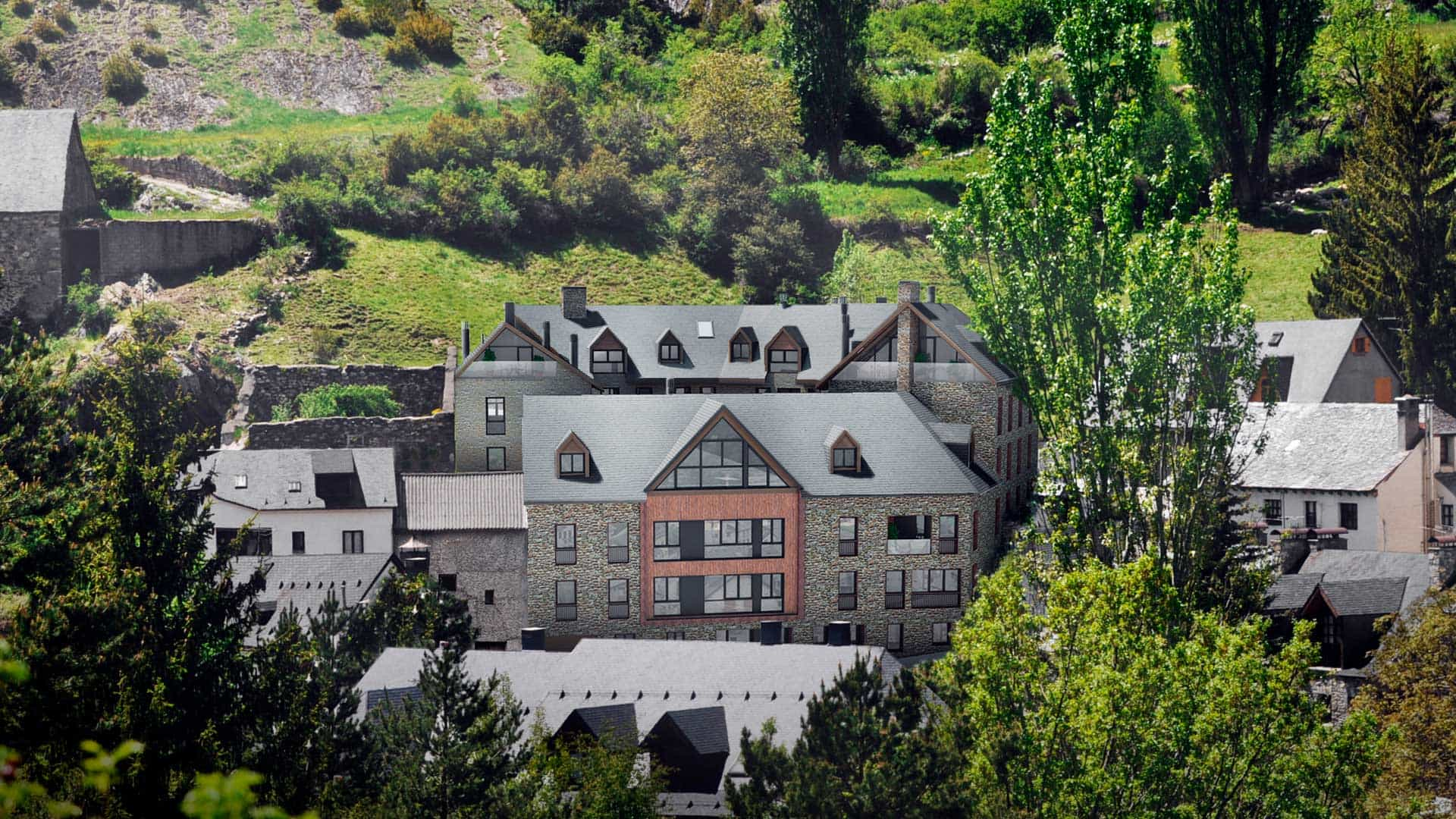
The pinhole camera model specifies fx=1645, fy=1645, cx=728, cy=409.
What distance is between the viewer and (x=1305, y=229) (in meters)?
83.4

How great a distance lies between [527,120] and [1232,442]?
56744 mm

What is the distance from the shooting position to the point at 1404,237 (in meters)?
66.6

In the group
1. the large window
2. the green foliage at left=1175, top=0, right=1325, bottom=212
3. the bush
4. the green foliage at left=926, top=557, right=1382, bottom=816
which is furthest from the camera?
the bush

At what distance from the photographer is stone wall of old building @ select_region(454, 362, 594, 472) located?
188 feet

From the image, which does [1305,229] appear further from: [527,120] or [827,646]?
[827,646]

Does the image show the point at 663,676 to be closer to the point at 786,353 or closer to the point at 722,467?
the point at 722,467

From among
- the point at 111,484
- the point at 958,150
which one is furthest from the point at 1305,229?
the point at 111,484

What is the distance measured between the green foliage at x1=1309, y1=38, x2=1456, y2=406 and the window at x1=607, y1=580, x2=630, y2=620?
34997 millimetres

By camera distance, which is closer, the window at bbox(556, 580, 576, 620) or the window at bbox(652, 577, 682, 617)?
the window at bbox(556, 580, 576, 620)

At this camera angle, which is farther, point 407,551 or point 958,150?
point 958,150

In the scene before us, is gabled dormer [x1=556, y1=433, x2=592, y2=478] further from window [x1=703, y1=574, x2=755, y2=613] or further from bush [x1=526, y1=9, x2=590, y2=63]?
bush [x1=526, y1=9, x2=590, y2=63]

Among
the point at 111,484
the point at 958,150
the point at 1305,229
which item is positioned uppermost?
the point at 958,150

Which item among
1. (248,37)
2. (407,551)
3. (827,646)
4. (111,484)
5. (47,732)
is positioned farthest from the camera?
(248,37)

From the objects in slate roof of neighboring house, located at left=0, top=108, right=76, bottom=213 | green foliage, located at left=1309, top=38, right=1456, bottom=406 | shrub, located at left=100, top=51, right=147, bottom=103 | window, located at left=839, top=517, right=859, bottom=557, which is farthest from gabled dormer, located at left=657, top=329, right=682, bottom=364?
shrub, located at left=100, top=51, right=147, bottom=103
